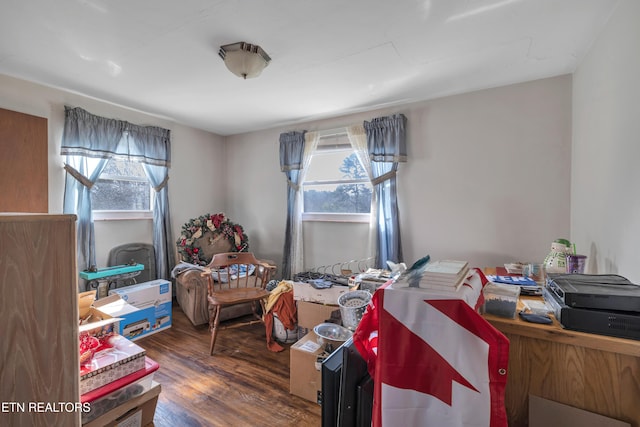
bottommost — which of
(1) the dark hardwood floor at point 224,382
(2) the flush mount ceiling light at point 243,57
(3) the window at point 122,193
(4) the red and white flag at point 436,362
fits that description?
(1) the dark hardwood floor at point 224,382

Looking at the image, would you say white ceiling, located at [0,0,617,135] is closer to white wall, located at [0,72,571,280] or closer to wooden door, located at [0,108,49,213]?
white wall, located at [0,72,571,280]

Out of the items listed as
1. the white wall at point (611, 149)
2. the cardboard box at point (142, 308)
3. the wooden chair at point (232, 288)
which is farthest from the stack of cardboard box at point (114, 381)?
the white wall at point (611, 149)

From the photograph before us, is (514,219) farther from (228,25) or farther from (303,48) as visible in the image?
(228,25)

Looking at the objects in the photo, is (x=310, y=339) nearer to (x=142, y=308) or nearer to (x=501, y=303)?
(x=501, y=303)

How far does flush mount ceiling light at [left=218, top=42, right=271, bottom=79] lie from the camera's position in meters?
1.85

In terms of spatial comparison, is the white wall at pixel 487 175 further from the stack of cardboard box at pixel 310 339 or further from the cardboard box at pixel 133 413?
the cardboard box at pixel 133 413

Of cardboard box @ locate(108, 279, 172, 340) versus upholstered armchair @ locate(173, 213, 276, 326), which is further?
upholstered armchair @ locate(173, 213, 276, 326)

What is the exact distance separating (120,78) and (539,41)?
324 cm

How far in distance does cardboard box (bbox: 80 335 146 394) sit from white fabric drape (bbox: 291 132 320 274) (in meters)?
2.13

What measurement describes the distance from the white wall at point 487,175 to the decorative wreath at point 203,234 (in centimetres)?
144

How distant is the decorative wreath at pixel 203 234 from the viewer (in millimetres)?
3275

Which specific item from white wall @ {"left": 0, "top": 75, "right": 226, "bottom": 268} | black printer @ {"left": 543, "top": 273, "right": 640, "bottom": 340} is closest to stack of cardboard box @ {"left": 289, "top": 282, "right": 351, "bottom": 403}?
black printer @ {"left": 543, "top": 273, "right": 640, "bottom": 340}

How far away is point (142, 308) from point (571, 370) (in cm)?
309

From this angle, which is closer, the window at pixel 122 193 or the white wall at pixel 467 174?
the white wall at pixel 467 174
